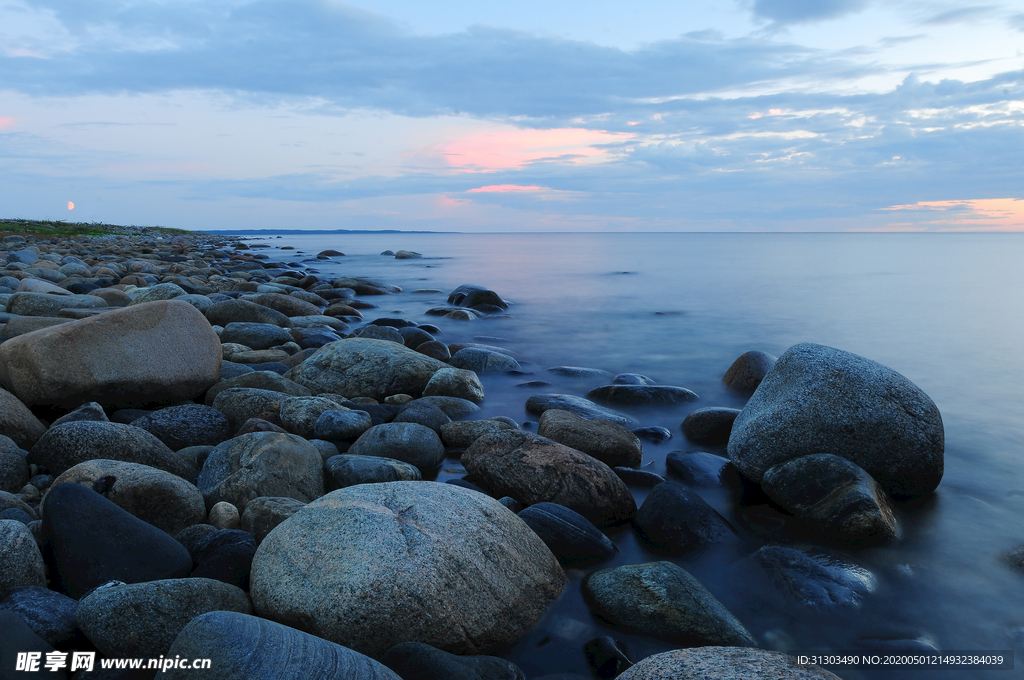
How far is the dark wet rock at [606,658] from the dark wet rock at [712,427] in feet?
11.2

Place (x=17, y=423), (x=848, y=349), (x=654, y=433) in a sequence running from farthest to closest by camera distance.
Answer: (x=848, y=349), (x=654, y=433), (x=17, y=423)

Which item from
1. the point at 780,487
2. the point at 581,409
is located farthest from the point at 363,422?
the point at 780,487

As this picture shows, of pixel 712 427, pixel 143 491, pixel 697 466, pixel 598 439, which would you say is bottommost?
pixel 697 466

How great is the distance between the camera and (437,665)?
247 cm

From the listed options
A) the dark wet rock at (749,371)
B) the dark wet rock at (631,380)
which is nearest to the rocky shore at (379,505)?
the dark wet rock at (631,380)

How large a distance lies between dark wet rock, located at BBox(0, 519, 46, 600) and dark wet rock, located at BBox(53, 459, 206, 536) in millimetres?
586

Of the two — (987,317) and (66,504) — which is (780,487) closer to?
(66,504)

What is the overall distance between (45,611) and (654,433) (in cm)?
504

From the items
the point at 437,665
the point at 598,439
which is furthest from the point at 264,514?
the point at 598,439

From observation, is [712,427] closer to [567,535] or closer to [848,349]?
[567,535]

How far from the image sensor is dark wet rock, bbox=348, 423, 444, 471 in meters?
4.83

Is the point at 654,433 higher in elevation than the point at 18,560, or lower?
lower

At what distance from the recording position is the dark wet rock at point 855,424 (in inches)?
182

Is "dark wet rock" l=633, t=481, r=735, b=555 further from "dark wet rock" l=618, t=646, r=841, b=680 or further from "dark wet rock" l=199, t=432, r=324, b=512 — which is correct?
"dark wet rock" l=199, t=432, r=324, b=512
